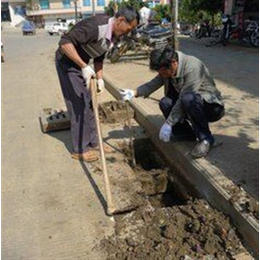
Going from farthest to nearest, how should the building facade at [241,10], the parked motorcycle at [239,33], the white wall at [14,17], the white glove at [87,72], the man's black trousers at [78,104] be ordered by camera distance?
1. the white wall at [14,17]
2. the building facade at [241,10]
3. the parked motorcycle at [239,33]
4. the man's black trousers at [78,104]
5. the white glove at [87,72]

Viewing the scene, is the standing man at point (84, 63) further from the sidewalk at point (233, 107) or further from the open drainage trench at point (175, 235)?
the open drainage trench at point (175, 235)

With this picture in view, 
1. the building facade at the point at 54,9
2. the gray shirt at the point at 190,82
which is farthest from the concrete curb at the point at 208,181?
the building facade at the point at 54,9

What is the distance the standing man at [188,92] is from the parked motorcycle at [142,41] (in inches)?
305

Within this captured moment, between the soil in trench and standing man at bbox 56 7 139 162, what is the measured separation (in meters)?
1.37

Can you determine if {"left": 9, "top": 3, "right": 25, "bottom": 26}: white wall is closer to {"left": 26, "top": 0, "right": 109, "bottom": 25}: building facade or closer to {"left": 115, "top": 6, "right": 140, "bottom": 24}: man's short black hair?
{"left": 26, "top": 0, "right": 109, "bottom": 25}: building facade

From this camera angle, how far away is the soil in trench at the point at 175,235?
2633 millimetres

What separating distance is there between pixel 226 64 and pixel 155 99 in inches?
171

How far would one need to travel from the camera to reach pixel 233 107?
18.2 feet

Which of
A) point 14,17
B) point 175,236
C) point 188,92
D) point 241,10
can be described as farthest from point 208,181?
point 14,17

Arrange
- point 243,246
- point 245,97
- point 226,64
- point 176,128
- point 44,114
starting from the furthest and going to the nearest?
point 226,64
point 245,97
point 44,114
point 176,128
point 243,246

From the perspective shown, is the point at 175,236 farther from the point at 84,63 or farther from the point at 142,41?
the point at 142,41

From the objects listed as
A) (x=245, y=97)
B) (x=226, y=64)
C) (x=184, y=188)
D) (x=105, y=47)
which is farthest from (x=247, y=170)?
(x=226, y=64)

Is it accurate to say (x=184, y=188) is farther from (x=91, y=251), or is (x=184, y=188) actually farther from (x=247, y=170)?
(x=91, y=251)

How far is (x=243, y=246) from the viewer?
108 inches
